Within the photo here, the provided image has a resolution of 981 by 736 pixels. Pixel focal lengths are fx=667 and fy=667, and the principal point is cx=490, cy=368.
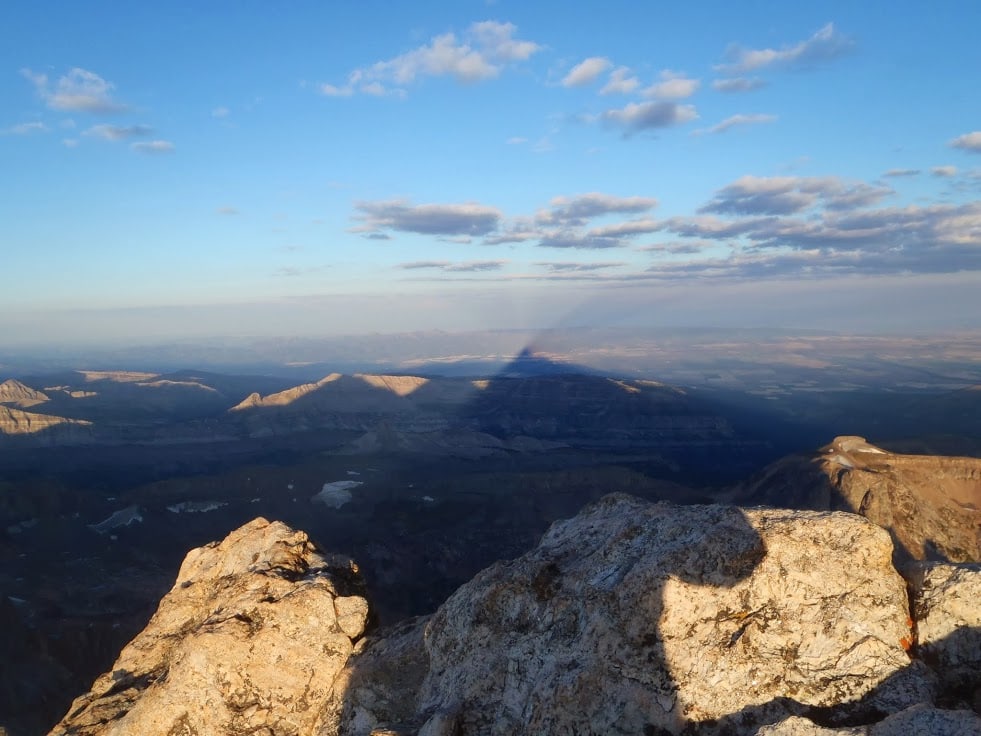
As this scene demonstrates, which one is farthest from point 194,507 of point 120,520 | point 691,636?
point 691,636

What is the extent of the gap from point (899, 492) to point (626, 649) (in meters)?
50.9

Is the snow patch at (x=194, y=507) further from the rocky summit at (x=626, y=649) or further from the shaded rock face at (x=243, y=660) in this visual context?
the rocky summit at (x=626, y=649)

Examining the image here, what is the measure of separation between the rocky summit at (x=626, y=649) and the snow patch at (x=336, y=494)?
56.4 meters

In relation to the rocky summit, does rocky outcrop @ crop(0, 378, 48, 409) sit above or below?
below

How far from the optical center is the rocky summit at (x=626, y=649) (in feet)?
20.4

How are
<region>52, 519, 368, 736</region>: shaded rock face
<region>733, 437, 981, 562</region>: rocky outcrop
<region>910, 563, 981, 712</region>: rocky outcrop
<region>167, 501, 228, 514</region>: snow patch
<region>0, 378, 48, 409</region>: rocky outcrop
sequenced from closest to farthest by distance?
<region>910, 563, 981, 712</region>: rocky outcrop
<region>52, 519, 368, 736</region>: shaded rock face
<region>733, 437, 981, 562</region>: rocky outcrop
<region>167, 501, 228, 514</region>: snow patch
<region>0, 378, 48, 409</region>: rocky outcrop

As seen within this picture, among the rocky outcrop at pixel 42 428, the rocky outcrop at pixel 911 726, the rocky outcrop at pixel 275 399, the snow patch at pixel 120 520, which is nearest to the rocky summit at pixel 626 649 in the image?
the rocky outcrop at pixel 911 726

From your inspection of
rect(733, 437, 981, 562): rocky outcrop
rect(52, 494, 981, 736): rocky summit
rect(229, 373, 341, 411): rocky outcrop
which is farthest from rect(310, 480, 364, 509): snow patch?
rect(52, 494, 981, 736): rocky summit

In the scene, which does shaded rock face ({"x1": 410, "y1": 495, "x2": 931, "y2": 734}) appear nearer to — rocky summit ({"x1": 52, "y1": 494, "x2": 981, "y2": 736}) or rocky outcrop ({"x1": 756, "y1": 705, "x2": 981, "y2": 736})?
rocky summit ({"x1": 52, "y1": 494, "x2": 981, "y2": 736})

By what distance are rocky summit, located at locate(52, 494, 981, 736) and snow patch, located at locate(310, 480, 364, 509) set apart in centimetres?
5642

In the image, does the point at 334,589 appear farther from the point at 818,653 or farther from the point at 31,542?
the point at 31,542

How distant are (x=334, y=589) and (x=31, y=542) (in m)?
55.8

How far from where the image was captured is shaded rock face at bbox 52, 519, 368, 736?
840cm

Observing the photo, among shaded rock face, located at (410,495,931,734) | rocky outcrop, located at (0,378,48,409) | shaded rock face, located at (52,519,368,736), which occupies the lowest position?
rocky outcrop, located at (0,378,48,409)
